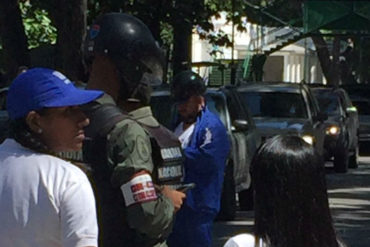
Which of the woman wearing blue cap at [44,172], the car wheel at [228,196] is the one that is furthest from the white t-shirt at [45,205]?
the car wheel at [228,196]

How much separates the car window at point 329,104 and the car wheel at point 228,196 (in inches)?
423

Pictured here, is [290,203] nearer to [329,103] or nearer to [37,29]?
[329,103]

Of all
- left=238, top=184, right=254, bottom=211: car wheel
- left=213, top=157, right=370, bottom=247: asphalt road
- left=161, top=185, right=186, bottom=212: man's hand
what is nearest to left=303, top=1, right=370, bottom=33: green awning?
left=213, top=157, right=370, bottom=247: asphalt road

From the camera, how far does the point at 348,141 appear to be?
2448 cm

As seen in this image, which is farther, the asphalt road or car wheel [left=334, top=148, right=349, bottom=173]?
car wheel [left=334, top=148, right=349, bottom=173]

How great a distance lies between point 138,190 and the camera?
14.6 feet

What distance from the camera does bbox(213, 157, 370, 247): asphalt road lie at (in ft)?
43.1

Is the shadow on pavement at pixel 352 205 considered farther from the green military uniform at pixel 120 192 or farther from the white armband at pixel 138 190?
the white armband at pixel 138 190

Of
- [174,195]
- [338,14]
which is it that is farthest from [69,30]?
[174,195]

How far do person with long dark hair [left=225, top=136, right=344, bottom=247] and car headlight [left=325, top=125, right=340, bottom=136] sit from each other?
19614 mm

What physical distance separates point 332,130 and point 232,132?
9.12 meters

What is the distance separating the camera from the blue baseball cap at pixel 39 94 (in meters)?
4.04

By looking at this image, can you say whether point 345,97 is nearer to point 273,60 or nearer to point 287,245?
point 287,245

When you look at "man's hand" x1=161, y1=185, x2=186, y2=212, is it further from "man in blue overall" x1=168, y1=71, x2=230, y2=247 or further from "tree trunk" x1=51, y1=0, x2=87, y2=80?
"tree trunk" x1=51, y1=0, x2=87, y2=80
